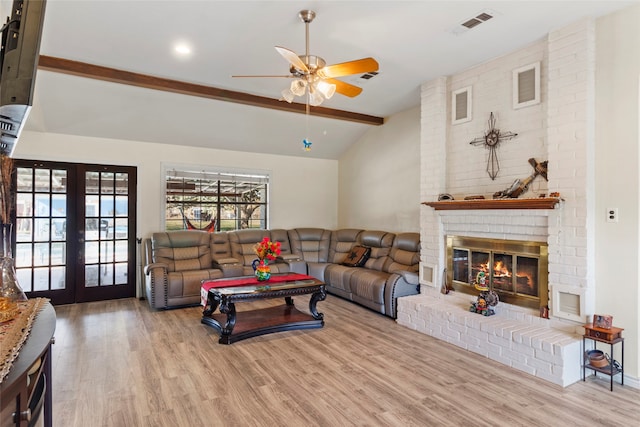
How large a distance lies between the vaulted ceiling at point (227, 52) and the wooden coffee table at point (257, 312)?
242 centimetres

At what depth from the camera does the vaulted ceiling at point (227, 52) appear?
2900 mm

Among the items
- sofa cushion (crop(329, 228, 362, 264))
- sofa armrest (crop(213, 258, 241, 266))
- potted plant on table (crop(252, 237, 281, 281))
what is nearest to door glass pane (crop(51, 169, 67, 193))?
sofa armrest (crop(213, 258, 241, 266))

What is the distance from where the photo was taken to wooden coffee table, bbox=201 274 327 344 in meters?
3.73

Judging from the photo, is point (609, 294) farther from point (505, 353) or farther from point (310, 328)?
point (310, 328)

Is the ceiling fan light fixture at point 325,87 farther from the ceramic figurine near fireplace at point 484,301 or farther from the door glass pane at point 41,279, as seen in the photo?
the door glass pane at point 41,279

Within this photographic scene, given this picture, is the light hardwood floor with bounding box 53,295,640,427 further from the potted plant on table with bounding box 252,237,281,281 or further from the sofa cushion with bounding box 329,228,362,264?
the sofa cushion with bounding box 329,228,362,264

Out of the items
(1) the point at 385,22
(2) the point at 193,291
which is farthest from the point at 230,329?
(1) the point at 385,22

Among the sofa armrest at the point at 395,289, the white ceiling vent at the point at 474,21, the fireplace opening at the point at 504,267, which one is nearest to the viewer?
the white ceiling vent at the point at 474,21

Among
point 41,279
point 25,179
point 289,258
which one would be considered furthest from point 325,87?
point 41,279

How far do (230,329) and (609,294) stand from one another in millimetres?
3408

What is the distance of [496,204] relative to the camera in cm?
365

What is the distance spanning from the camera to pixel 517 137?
3.73m

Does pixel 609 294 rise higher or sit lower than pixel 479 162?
lower

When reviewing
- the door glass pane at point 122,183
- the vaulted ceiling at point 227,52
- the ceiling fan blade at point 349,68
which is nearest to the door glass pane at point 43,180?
the vaulted ceiling at point 227,52
